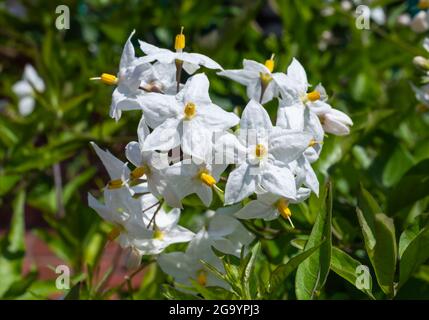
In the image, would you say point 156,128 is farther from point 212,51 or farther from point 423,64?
point 212,51

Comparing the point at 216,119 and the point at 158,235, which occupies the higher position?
the point at 216,119

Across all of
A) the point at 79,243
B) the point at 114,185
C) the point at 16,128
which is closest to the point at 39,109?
the point at 16,128

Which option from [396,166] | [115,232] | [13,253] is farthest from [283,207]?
[13,253]

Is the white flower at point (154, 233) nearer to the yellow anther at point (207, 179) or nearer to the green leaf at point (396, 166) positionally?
the yellow anther at point (207, 179)

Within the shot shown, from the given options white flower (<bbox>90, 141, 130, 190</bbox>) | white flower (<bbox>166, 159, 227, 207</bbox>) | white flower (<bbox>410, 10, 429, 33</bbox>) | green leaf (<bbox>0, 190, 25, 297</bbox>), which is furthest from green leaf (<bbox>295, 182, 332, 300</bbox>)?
white flower (<bbox>410, 10, 429, 33</bbox>)

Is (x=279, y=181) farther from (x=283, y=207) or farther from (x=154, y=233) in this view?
(x=154, y=233)

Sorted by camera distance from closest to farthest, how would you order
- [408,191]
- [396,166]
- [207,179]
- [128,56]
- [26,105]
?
[207,179] → [128,56] → [408,191] → [396,166] → [26,105]
